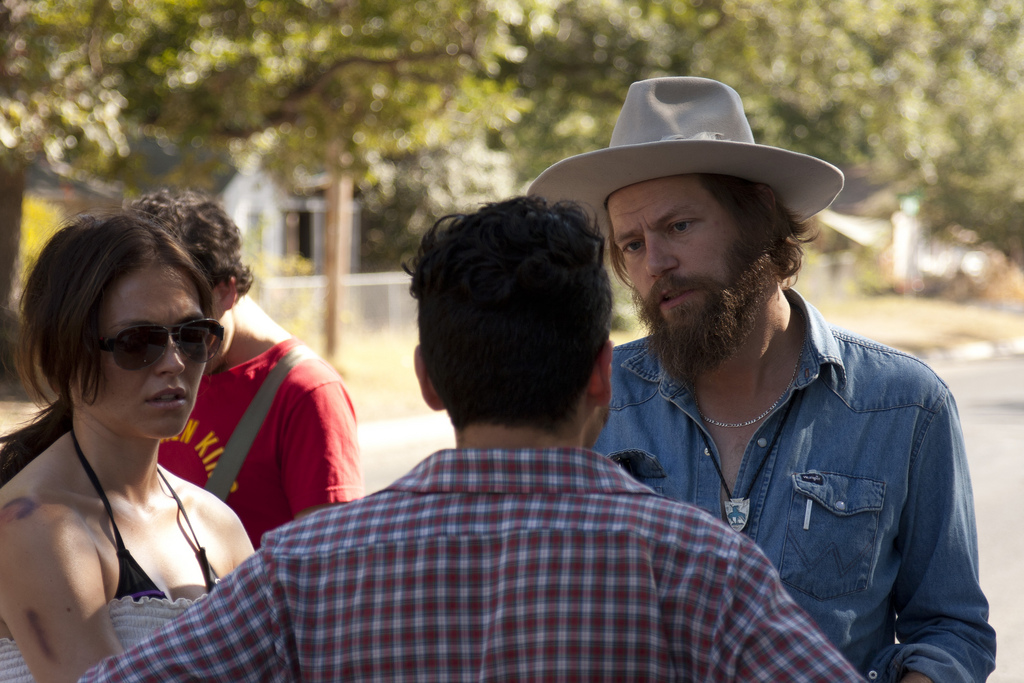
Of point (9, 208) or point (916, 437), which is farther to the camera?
point (9, 208)

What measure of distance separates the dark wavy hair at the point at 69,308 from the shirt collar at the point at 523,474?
0.97 meters

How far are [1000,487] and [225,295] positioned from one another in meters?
7.81

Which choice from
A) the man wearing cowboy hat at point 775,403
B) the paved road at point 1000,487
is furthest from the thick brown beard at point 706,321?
the paved road at point 1000,487

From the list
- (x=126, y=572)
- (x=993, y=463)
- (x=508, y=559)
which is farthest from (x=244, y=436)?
(x=993, y=463)

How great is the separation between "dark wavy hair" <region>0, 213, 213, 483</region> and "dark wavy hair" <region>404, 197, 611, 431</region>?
881 mm

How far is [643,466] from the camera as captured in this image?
2191mm

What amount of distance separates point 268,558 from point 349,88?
10221mm

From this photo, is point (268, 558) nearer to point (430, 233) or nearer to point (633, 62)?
point (430, 233)

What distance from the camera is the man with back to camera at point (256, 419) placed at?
2.67 metres

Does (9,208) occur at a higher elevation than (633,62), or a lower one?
lower

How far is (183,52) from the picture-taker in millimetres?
9875

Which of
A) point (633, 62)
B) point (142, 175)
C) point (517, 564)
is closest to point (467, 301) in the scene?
point (517, 564)

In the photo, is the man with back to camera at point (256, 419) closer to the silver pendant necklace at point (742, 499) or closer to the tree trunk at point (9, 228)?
the silver pendant necklace at point (742, 499)

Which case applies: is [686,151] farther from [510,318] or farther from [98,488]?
[98,488]
